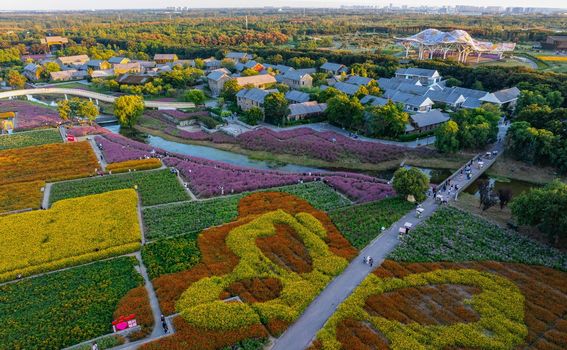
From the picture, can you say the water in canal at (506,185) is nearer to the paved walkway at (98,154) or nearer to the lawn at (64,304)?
the lawn at (64,304)

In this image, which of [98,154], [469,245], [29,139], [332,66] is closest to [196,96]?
[98,154]

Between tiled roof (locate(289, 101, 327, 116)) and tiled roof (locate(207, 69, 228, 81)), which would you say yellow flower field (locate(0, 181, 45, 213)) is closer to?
tiled roof (locate(289, 101, 327, 116))

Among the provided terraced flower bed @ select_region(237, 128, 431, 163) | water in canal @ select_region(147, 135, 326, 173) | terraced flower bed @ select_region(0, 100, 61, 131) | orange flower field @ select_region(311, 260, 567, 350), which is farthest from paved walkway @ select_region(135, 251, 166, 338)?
terraced flower bed @ select_region(0, 100, 61, 131)

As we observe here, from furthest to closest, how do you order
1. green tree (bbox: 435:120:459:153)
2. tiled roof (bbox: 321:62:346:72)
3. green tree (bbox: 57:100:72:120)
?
1. tiled roof (bbox: 321:62:346:72)
2. green tree (bbox: 57:100:72:120)
3. green tree (bbox: 435:120:459:153)

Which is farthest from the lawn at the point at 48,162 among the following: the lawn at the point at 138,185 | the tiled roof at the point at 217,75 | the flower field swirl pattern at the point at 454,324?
the tiled roof at the point at 217,75

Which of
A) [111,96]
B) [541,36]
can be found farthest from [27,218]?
[541,36]

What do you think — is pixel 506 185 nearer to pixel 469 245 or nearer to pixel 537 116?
pixel 537 116
